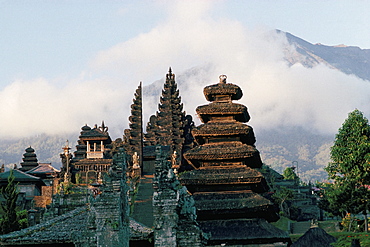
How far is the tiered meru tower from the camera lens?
31.5m

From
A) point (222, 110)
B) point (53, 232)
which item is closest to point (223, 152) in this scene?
point (222, 110)

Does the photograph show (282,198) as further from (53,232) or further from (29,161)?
(53,232)

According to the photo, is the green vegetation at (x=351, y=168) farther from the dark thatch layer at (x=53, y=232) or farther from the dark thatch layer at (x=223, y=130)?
the dark thatch layer at (x=53, y=232)

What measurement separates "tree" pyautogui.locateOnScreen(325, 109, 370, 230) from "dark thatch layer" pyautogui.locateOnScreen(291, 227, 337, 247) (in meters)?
16.7

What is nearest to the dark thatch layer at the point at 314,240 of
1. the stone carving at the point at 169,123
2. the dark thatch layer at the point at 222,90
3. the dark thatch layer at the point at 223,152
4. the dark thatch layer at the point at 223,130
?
the dark thatch layer at the point at 223,152

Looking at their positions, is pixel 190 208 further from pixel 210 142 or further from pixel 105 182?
pixel 210 142

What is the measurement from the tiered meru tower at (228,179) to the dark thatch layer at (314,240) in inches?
73.9

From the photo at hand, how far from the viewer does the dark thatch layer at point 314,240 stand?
95.6ft

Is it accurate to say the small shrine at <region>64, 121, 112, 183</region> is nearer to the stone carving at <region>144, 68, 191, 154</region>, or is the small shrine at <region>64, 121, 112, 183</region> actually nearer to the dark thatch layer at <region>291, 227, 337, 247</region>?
the stone carving at <region>144, 68, 191, 154</region>

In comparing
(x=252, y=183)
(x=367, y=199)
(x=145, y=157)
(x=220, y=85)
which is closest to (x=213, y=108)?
(x=220, y=85)

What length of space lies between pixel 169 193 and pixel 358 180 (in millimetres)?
35994

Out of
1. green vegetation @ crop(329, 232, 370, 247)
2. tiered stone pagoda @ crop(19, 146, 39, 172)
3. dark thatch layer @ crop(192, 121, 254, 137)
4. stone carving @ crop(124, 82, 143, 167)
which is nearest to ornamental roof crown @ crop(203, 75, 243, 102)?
dark thatch layer @ crop(192, 121, 254, 137)

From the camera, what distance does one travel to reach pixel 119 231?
47.3ft

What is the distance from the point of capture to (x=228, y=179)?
3275 centimetres
